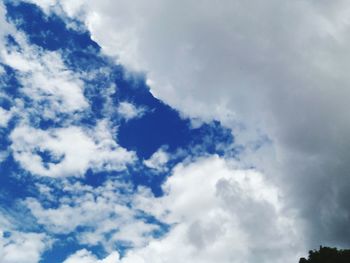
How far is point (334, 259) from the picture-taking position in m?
69.2

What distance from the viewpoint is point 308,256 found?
2901 inches

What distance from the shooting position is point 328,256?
70562mm

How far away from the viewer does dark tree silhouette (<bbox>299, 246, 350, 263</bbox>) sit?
68.4 m

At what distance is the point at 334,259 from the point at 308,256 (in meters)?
5.48

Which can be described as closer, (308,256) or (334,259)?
(334,259)

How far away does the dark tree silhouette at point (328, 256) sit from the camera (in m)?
68.4
